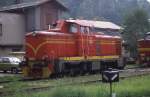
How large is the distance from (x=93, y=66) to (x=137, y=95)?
14084 mm

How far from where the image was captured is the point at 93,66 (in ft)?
96.3

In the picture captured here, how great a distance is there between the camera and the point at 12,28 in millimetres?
53219

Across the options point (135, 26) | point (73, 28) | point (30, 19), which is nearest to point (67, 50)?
point (73, 28)

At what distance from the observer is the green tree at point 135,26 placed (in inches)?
2299

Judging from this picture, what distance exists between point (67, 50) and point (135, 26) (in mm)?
34075

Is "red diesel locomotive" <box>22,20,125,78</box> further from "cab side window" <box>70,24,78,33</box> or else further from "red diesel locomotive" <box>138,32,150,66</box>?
"red diesel locomotive" <box>138,32,150,66</box>

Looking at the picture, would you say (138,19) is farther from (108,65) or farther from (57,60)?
(57,60)

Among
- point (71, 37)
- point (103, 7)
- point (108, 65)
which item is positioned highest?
point (103, 7)

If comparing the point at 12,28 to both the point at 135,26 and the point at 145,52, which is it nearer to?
the point at 135,26

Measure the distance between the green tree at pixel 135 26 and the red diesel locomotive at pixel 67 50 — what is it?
27104 millimetres

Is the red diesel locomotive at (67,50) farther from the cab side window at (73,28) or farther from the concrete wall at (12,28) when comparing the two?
the concrete wall at (12,28)

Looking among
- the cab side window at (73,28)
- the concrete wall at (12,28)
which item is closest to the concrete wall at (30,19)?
the concrete wall at (12,28)

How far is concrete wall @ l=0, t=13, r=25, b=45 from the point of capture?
2046 inches

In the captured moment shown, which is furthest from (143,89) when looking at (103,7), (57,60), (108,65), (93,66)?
(103,7)
